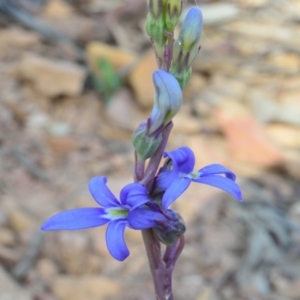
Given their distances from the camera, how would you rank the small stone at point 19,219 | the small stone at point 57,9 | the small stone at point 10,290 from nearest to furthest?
the small stone at point 10,290, the small stone at point 19,219, the small stone at point 57,9

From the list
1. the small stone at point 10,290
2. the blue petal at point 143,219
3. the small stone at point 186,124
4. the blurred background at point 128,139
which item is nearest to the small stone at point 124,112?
the blurred background at point 128,139

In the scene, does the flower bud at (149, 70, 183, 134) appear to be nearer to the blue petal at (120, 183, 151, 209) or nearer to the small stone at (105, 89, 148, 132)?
the blue petal at (120, 183, 151, 209)

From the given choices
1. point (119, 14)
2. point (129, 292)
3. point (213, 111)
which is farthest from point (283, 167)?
point (119, 14)

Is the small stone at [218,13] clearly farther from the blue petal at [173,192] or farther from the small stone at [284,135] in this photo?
the blue petal at [173,192]

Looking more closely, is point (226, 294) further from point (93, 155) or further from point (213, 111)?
point (213, 111)

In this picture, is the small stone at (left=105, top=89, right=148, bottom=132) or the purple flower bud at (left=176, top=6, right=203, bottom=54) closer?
the purple flower bud at (left=176, top=6, right=203, bottom=54)

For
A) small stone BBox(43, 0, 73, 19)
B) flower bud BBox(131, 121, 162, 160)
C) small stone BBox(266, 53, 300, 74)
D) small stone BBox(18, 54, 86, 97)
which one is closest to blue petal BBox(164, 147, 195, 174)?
flower bud BBox(131, 121, 162, 160)

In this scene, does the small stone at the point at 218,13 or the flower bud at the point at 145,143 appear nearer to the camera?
the flower bud at the point at 145,143
